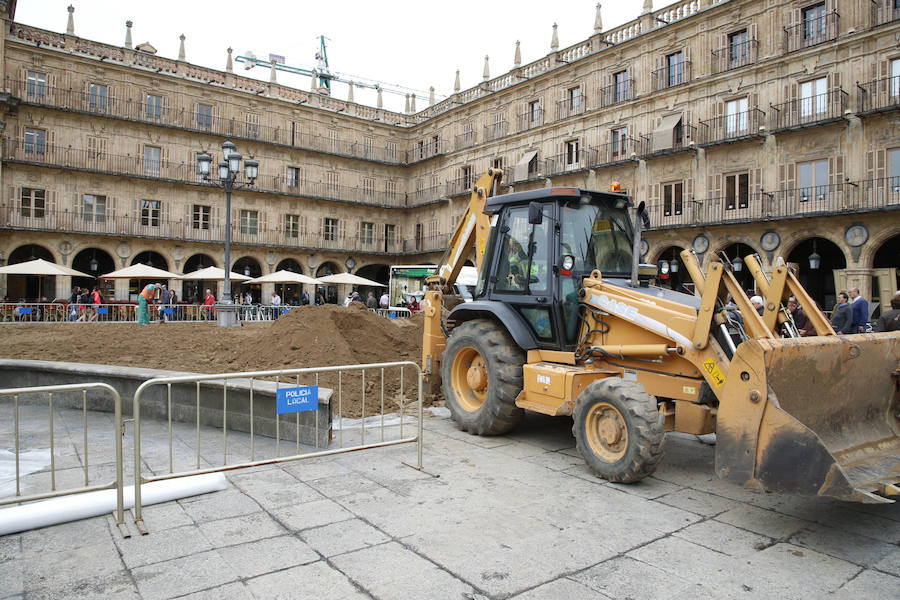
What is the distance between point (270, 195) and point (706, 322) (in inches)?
1376

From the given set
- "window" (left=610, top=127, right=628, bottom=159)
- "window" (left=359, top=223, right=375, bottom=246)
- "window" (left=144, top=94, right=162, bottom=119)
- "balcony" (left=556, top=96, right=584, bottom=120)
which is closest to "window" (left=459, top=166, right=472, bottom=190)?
"window" (left=359, top=223, right=375, bottom=246)

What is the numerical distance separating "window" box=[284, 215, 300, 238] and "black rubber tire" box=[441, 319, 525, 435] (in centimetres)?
3234

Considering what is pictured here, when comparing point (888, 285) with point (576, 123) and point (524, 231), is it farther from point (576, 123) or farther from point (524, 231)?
point (524, 231)

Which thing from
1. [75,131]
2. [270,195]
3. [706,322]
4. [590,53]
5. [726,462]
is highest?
[590,53]

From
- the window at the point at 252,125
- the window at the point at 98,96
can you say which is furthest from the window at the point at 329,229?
the window at the point at 98,96

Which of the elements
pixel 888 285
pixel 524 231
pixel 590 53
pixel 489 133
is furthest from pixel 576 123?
pixel 524 231

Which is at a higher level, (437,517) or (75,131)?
(75,131)

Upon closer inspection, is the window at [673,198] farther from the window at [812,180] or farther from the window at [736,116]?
the window at [812,180]

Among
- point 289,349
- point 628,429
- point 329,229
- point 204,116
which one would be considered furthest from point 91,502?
point 329,229

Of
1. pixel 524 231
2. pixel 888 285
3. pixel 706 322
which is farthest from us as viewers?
pixel 888 285

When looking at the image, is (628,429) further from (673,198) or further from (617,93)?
(617,93)

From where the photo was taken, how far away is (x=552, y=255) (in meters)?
5.81

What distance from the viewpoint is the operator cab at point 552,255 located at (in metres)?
5.79

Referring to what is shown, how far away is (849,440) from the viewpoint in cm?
426
